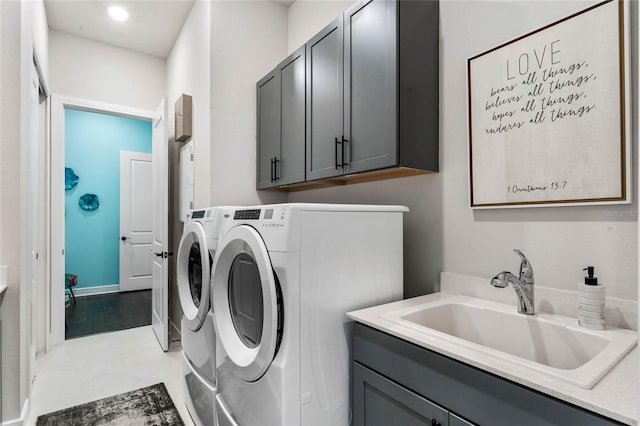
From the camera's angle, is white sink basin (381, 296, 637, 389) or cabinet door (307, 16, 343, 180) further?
cabinet door (307, 16, 343, 180)

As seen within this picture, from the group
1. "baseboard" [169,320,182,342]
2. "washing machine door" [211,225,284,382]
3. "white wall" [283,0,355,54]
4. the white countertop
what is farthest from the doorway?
the white countertop

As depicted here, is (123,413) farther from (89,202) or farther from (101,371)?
(89,202)

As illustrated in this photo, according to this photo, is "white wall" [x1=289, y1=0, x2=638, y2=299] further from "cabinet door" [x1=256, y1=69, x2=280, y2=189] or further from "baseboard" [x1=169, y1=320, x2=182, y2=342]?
"baseboard" [x1=169, y1=320, x2=182, y2=342]

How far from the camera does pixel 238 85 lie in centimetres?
Result: 264

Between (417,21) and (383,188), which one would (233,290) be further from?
(417,21)

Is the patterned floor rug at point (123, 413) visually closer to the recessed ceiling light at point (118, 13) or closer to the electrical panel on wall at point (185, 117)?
the electrical panel on wall at point (185, 117)

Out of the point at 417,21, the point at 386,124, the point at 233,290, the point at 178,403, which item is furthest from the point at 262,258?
the point at 178,403

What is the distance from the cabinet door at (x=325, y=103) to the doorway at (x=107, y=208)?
360 centimetres

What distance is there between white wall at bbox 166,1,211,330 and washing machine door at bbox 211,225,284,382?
1.06 metres

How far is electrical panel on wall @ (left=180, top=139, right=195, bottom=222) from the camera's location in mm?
2887

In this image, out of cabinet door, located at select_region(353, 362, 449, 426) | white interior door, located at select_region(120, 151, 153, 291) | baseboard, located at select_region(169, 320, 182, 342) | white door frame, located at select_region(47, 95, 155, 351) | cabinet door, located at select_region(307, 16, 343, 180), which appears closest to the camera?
cabinet door, located at select_region(353, 362, 449, 426)

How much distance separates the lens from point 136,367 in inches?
104

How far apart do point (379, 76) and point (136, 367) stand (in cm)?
276

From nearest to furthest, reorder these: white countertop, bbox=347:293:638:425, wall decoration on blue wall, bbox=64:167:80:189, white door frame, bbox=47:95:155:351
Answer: white countertop, bbox=347:293:638:425 → white door frame, bbox=47:95:155:351 → wall decoration on blue wall, bbox=64:167:80:189
